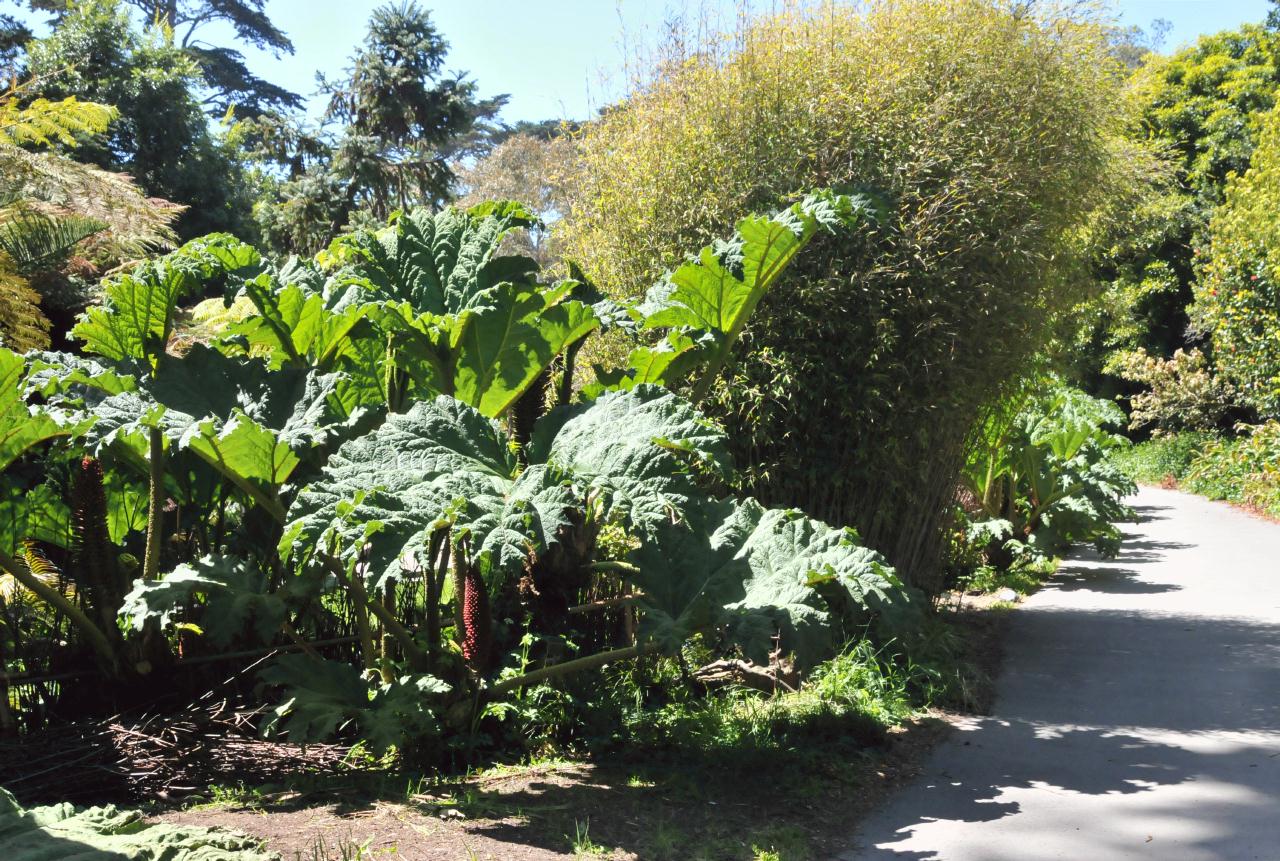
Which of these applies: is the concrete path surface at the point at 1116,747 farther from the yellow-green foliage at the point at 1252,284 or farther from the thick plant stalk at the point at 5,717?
the yellow-green foliage at the point at 1252,284

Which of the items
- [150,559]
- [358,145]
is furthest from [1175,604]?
[358,145]

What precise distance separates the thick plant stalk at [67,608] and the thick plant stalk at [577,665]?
1441 mm

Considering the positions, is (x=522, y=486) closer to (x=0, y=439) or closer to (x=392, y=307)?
(x=392, y=307)

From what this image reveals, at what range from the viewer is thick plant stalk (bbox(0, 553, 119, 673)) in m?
3.61

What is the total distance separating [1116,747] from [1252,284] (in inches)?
586

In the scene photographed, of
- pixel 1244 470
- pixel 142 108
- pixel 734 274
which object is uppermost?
pixel 142 108

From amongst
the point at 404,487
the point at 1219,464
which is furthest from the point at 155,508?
the point at 1219,464

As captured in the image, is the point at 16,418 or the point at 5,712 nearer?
the point at 16,418

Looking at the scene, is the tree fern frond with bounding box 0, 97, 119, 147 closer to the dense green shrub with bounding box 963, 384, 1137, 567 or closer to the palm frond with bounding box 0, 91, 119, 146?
the palm frond with bounding box 0, 91, 119, 146

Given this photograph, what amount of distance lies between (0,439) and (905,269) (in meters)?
4.12

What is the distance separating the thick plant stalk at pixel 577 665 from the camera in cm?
357

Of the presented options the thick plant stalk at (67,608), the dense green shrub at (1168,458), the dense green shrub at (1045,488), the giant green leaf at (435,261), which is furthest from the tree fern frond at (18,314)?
the dense green shrub at (1168,458)

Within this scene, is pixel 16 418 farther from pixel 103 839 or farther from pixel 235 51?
pixel 235 51

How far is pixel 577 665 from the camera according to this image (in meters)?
3.73
